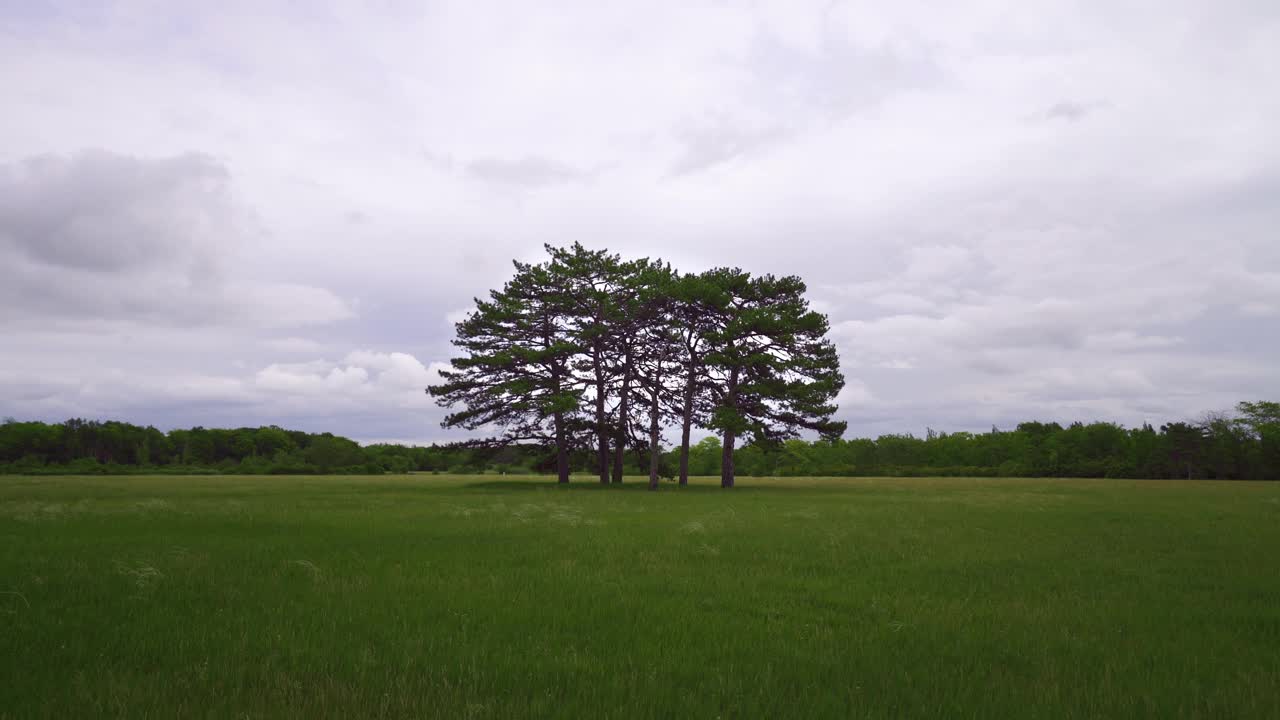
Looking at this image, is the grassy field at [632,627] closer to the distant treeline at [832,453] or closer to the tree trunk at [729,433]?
the tree trunk at [729,433]

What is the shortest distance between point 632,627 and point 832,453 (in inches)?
5286

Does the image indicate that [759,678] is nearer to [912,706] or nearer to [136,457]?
[912,706]

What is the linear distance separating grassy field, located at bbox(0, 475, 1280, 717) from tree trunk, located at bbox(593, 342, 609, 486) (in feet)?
92.5

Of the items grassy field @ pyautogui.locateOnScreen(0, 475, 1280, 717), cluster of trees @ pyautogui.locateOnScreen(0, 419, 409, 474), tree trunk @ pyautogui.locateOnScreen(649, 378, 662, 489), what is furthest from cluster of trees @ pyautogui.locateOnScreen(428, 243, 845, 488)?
cluster of trees @ pyautogui.locateOnScreen(0, 419, 409, 474)

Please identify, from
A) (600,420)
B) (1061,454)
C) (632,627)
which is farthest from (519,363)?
(1061,454)

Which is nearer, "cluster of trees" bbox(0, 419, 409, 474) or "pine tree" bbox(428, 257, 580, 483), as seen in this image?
"pine tree" bbox(428, 257, 580, 483)

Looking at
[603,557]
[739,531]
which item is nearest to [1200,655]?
[603,557]

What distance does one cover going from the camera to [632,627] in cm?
675

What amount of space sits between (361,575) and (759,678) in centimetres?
640

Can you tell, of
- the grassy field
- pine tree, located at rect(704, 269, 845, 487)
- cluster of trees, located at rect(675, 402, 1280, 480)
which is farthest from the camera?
cluster of trees, located at rect(675, 402, 1280, 480)

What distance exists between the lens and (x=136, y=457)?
115 metres

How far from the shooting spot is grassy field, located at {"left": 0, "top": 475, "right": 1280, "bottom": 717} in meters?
4.77

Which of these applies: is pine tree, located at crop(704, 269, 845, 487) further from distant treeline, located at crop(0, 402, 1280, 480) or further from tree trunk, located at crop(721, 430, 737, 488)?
distant treeline, located at crop(0, 402, 1280, 480)

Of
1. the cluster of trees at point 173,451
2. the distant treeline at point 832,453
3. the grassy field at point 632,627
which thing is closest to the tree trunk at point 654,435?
the grassy field at point 632,627
